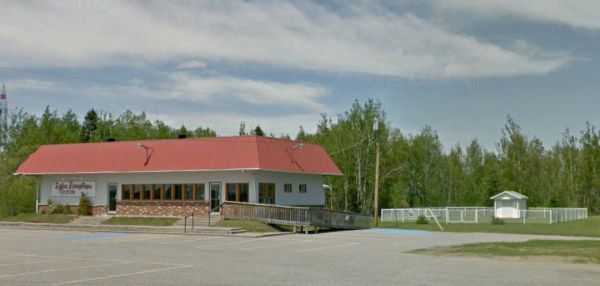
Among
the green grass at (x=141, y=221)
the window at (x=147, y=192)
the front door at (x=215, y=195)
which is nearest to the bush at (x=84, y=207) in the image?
the green grass at (x=141, y=221)

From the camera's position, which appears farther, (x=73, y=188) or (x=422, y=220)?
(x=73, y=188)

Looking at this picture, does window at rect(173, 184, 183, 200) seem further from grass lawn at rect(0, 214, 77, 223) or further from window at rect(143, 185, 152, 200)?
grass lawn at rect(0, 214, 77, 223)

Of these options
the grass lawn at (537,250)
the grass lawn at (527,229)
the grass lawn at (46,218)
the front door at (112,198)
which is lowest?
the grass lawn at (527,229)

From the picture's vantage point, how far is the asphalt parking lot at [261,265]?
14359 millimetres

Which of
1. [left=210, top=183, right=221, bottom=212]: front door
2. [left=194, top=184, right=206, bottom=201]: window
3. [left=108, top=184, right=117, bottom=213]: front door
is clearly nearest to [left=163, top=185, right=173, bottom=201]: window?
[left=194, top=184, right=206, bottom=201]: window

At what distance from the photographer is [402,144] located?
234ft

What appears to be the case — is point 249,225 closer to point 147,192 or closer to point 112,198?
point 147,192

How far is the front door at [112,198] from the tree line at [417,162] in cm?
1672

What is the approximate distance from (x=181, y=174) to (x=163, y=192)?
1847 mm

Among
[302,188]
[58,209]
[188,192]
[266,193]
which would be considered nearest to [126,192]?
[188,192]

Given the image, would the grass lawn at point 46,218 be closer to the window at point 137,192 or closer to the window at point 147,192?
the window at point 137,192

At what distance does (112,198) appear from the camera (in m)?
42.4

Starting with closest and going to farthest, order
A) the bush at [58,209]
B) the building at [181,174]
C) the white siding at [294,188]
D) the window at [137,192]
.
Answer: the building at [181,174] < the white siding at [294,188] < the window at [137,192] < the bush at [58,209]

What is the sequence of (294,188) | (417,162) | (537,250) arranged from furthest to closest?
(417,162)
(294,188)
(537,250)
